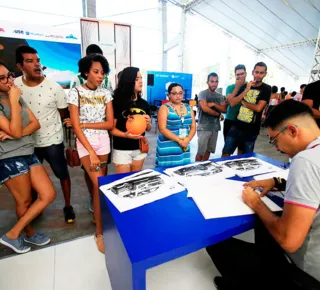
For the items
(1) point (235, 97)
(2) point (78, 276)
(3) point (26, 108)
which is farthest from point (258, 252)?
(1) point (235, 97)

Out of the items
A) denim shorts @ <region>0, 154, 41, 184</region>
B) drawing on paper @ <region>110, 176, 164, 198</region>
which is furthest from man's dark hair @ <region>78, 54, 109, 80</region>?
drawing on paper @ <region>110, 176, 164, 198</region>

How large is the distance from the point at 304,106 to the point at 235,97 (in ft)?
5.31

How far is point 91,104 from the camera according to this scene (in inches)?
57.2

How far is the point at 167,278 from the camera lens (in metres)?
1.32

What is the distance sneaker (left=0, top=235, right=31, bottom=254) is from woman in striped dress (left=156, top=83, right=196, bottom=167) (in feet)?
3.91

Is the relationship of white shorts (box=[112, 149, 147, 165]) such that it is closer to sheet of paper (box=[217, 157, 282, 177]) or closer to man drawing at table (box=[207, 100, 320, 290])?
sheet of paper (box=[217, 157, 282, 177])

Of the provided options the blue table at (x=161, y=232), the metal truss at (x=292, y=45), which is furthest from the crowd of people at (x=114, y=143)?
the metal truss at (x=292, y=45)

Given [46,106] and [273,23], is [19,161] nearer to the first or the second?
[46,106]

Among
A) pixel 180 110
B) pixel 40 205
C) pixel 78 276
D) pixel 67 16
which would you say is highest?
pixel 67 16

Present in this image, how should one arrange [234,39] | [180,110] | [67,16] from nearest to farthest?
[180,110] → [67,16] → [234,39]

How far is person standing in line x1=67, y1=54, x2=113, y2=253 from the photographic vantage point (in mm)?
1405

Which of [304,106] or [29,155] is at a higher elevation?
[304,106]

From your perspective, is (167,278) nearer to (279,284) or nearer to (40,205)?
(279,284)

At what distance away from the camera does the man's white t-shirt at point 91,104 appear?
1.42m
